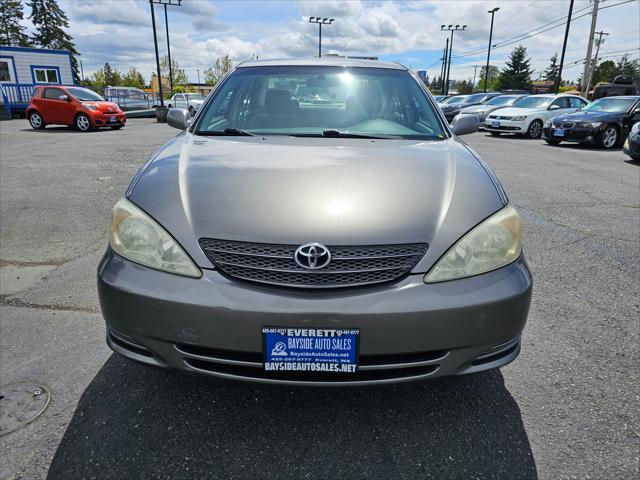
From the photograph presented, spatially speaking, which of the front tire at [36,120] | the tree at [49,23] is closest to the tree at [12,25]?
the tree at [49,23]

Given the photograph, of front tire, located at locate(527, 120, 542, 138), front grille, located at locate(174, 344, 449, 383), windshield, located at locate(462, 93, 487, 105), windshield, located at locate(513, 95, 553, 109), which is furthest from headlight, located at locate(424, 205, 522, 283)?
windshield, located at locate(462, 93, 487, 105)

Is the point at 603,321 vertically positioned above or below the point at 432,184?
below

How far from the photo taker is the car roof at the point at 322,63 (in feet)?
11.1

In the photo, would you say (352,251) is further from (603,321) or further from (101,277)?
(603,321)

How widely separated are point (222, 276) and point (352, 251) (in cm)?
49

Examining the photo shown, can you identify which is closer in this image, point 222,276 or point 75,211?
point 222,276

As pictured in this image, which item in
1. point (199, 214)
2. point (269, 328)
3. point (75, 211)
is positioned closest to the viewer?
point (269, 328)

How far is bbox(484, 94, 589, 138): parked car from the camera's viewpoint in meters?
16.0

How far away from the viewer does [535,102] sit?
1686 centimetres

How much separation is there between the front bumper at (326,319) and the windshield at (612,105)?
13966mm

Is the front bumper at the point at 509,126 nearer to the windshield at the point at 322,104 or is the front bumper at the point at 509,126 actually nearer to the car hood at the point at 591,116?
the car hood at the point at 591,116

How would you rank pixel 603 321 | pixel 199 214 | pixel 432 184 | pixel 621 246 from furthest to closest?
pixel 621 246, pixel 603 321, pixel 432 184, pixel 199 214

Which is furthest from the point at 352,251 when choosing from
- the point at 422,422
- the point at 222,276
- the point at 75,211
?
the point at 75,211

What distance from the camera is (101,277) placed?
1868mm
